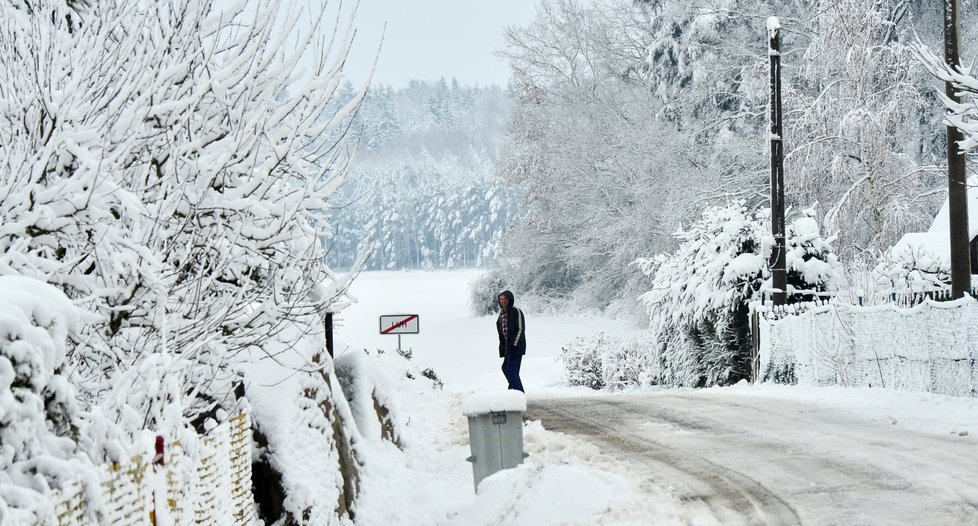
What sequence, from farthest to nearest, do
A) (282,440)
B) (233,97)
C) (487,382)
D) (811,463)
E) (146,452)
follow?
(487,382), (811,463), (282,440), (233,97), (146,452)

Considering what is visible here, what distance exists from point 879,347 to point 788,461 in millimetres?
7765

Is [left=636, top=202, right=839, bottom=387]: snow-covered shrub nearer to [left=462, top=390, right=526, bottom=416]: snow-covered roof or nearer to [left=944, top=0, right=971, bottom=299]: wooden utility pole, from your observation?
[left=944, top=0, right=971, bottom=299]: wooden utility pole

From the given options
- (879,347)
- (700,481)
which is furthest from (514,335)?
(879,347)

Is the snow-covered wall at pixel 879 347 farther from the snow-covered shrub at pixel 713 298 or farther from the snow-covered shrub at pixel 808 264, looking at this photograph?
the snow-covered shrub at pixel 808 264

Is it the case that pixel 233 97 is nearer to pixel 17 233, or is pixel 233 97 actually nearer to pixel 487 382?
pixel 17 233

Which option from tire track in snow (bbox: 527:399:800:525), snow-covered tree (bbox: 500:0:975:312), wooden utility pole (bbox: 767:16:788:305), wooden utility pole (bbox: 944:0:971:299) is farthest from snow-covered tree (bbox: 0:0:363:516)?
snow-covered tree (bbox: 500:0:975:312)

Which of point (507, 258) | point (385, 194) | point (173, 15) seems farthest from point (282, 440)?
point (385, 194)

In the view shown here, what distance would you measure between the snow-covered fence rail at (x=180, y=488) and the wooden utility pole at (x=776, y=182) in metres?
16.8

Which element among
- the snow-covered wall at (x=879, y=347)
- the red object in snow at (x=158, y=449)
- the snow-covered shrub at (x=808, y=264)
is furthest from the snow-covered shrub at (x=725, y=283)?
the red object in snow at (x=158, y=449)

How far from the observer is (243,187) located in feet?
20.6

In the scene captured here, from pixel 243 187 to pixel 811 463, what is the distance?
20.8 feet

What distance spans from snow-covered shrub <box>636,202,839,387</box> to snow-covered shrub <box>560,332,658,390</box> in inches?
91.7

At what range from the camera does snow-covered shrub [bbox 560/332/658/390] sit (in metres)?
28.5

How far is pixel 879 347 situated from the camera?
1745 centimetres
